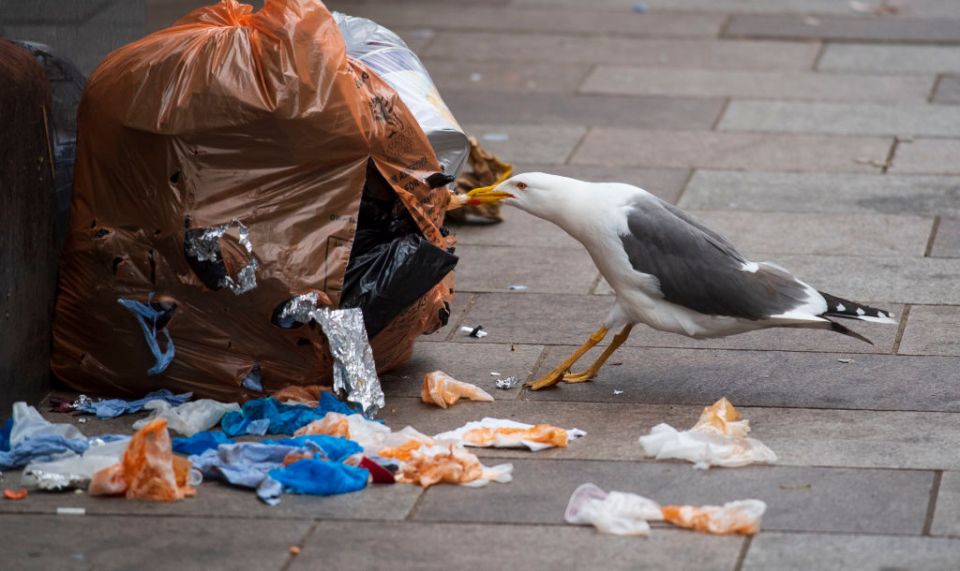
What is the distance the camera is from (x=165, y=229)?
5.10 metres

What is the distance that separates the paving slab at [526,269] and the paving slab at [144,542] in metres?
2.63

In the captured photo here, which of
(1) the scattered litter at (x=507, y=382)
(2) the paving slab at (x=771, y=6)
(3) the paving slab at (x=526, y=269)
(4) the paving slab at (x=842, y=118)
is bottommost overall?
(2) the paving slab at (x=771, y=6)

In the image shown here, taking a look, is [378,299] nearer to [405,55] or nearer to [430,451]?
[430,451]

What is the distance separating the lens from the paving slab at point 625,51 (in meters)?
11.1

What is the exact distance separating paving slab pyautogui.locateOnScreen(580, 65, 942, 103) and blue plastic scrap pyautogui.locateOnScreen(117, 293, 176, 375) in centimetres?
578

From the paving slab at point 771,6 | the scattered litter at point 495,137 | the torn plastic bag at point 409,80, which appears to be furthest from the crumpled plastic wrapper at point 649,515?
the paving slab at point 771,6

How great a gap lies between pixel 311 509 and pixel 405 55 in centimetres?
247

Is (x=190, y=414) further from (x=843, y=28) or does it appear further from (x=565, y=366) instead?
(x=843, y=28)

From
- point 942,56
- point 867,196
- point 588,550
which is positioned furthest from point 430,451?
point 942,56

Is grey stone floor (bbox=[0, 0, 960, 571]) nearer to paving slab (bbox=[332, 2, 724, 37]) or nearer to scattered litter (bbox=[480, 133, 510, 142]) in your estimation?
scattered litter (bbox=[480, 133, 510, 142])

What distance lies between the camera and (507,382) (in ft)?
17.9

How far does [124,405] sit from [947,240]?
4223mm

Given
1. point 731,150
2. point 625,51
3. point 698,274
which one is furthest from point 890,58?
point 698,274

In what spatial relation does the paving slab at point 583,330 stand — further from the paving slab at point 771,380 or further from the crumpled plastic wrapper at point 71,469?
the crumpled plastic wrapper at point 71,469
